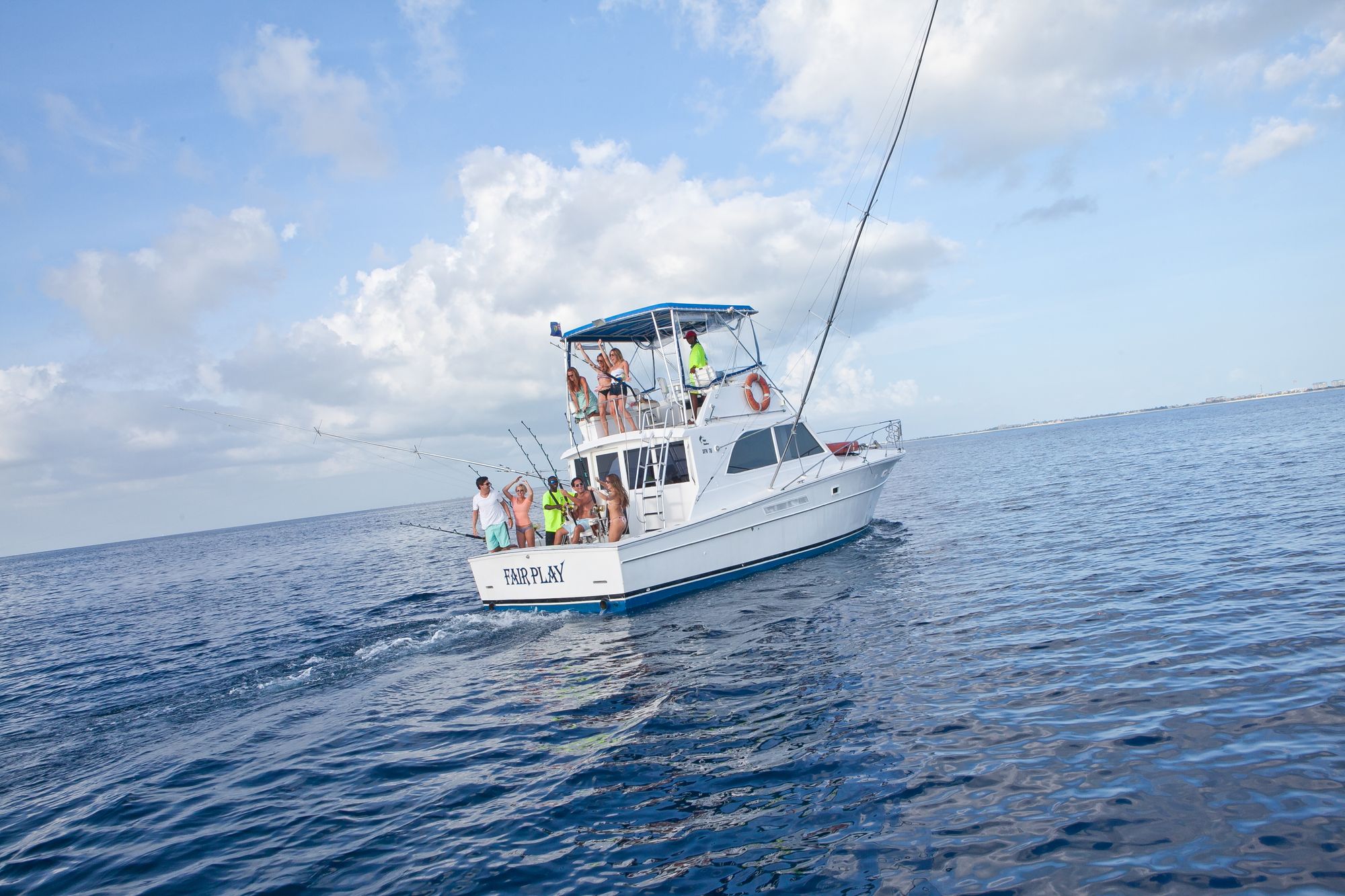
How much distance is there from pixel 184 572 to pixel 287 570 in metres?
14.3

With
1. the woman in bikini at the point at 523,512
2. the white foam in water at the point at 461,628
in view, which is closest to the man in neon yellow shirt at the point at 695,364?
the woman in bikini at the point at 523,512

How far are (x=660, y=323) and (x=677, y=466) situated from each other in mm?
3136

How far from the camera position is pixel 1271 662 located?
660 cm

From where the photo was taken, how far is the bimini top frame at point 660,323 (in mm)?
13695

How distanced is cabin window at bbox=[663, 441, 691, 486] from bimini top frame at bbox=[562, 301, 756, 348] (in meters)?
2.01

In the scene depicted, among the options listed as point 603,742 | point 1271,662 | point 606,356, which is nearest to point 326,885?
point 603,742

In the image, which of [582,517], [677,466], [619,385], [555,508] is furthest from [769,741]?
[619,385]

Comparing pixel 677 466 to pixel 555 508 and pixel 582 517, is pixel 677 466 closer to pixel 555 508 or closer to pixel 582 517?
pixel 582 517

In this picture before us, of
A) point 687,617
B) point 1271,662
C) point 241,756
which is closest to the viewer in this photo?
point 1271,662

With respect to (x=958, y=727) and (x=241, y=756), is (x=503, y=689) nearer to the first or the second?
(x=241, y=756)

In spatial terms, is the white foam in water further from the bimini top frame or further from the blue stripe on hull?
the bimini top frame

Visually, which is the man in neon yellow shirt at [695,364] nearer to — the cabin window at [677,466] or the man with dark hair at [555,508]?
the cabin window at [677,466]

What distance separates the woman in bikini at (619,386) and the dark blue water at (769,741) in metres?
3.94

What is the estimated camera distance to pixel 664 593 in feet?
41.4
